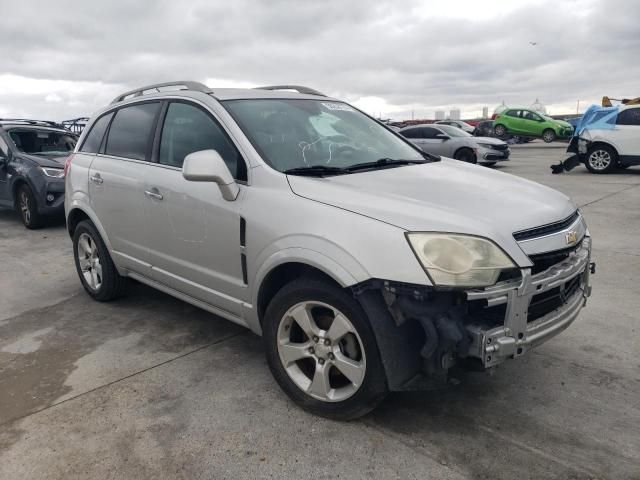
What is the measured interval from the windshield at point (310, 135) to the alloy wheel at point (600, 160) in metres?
11.1

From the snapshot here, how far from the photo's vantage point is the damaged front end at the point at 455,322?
7.72 ft

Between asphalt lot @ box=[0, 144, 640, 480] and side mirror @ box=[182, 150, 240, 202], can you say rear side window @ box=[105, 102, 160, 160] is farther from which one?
asphalt lot @ box=[0, 144, 640, 480]

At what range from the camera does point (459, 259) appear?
236 cm

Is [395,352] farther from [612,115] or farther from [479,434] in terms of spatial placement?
[612,115]

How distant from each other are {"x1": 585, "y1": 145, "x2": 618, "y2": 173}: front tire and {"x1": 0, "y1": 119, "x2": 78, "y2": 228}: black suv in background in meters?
11.6

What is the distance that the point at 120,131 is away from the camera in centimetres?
434

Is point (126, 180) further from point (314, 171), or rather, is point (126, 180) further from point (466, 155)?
point (466, 155)

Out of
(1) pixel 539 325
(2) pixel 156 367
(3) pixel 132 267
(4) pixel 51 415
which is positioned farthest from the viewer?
(3) pixel 132 267

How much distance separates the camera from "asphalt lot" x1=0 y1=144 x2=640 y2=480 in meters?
2.48

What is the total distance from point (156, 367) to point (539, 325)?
91.5 inches

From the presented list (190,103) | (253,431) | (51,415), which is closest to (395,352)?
(253,431)

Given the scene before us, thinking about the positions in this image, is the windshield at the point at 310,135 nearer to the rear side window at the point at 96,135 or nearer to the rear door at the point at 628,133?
the rear side window at the point at 96,135

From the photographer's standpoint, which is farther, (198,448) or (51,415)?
(51,415)

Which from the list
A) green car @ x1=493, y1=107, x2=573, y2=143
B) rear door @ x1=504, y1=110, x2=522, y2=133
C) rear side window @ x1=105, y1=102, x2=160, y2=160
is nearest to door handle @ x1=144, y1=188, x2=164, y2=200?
rear side window @ x1=105, y1=102, x2=160, y2=160
